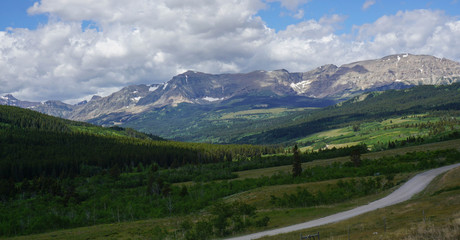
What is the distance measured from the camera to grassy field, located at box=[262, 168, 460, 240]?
30.2 metres

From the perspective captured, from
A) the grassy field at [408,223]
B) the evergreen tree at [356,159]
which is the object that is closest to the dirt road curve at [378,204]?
the grassy field at [408,223]

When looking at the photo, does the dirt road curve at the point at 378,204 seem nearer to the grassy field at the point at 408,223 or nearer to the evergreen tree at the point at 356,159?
the grassy field at the point at 408,223

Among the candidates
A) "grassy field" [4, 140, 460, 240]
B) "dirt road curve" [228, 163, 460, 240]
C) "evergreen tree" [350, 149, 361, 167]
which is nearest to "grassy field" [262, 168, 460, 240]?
"grassy field" [4, 140, 460, 240]

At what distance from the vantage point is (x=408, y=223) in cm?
3778

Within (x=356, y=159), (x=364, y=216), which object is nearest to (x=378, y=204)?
(x=364, y=216)

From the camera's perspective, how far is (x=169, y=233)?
69125 millimetres

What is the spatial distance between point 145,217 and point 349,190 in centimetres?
7013

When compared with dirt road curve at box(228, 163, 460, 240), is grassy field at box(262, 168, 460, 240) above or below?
above

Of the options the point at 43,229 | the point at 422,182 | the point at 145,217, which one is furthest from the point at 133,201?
the point at 422,182

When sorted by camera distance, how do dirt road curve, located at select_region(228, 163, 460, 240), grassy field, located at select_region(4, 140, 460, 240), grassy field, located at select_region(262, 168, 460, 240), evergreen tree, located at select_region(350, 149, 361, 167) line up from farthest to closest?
evergreen tree, located at select_region(350, 149, 361, 167) < dirt road curve, located at select_region(228, 163, 460, 240) < grassy field, located at select_region(4, 140, 460, 240) < grassy field, located at select_region(262, 168, 460, 240)

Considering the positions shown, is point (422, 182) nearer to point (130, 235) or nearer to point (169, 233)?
point (169, 233)

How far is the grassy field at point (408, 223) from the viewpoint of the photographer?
99.1 ft

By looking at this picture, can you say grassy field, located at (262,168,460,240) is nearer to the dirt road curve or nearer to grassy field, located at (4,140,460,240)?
grassy field, located at (4,140,460,240)

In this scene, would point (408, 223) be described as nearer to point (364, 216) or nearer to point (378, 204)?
point (364, 216)
